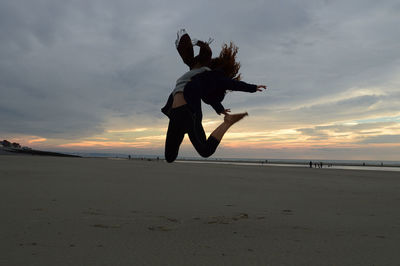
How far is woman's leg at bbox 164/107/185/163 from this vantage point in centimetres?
330

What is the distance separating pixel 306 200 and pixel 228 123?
641 cm

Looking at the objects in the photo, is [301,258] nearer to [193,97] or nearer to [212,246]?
[212,246]

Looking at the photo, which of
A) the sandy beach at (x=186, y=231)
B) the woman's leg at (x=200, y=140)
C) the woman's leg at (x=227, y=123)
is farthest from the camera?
the sandy beach at (x=186, y=231)

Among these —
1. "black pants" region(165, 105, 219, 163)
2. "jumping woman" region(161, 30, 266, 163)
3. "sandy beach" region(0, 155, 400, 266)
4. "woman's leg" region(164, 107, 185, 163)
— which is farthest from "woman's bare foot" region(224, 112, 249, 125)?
"sandy beach" region(0, 155, 400, 266)

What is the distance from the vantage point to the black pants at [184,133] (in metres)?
3.15

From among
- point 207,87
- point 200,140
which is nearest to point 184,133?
point 200,140

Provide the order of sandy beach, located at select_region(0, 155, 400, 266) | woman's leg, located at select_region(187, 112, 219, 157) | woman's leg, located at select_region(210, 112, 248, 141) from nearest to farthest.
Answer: woman's leg, located at select_region(187, 112, 219, 157) → woman's leg, located at select_region(210, 112, 248, 141) → sandy beach, located at select_region(0, 155, 400, 266)

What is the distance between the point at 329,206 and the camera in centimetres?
766

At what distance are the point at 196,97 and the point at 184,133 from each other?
440 millimetres

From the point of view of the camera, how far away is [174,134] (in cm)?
336

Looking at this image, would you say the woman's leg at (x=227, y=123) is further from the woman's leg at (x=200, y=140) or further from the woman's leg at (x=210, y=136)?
the woman's leg at (x=200, y=140)

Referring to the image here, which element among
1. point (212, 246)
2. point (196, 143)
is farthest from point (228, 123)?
point (212, 246)

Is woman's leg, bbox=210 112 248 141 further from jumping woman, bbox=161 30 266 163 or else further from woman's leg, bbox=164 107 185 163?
woman's leg, bbox=164 107 185 163

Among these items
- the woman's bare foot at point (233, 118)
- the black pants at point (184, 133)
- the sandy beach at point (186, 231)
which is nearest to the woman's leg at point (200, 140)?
the black pants at point (184, 133)
